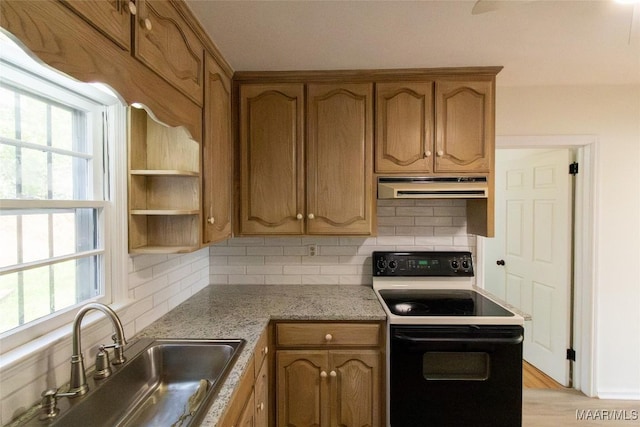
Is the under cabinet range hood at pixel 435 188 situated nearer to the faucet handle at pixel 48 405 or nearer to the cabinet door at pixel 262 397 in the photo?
the cabinet door at pixel 262 397

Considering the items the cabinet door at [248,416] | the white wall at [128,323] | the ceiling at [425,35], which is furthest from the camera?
the ceiling at [425,35]

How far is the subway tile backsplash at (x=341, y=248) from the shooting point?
2.30 m

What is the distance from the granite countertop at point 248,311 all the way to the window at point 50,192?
0.41 meters

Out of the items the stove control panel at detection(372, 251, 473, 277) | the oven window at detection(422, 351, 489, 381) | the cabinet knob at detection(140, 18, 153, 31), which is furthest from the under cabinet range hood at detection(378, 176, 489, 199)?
the cabinet knob at detection(140, 18, 153, 31)

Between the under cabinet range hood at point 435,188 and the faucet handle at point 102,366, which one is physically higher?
the under cabinet range hood at point 435,188

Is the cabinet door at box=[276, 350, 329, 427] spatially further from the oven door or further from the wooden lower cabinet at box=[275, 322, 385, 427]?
the oven door

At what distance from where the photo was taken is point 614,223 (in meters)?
2.25

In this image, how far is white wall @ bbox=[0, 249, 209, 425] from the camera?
2.89 feet

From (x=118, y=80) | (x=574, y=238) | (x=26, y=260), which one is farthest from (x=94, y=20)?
(x=574, y=238)

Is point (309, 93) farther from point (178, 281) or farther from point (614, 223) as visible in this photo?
point (614, 223)

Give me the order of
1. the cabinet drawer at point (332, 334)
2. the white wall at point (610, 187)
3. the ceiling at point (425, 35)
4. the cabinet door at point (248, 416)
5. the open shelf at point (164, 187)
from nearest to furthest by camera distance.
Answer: the cabinet door at point (248, 416) < the ceiling at point (425, 35) < the open shelf at point (164, 187) < the cabinet drawer at point (332, 334) < the white wall at point (610, 187)

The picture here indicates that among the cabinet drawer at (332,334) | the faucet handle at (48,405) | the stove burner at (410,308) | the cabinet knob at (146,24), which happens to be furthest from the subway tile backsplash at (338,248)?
the cabinet knob at (146,24)

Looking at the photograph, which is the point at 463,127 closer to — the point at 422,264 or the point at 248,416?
the point at 422,264

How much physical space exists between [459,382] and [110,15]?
2.08 metres
